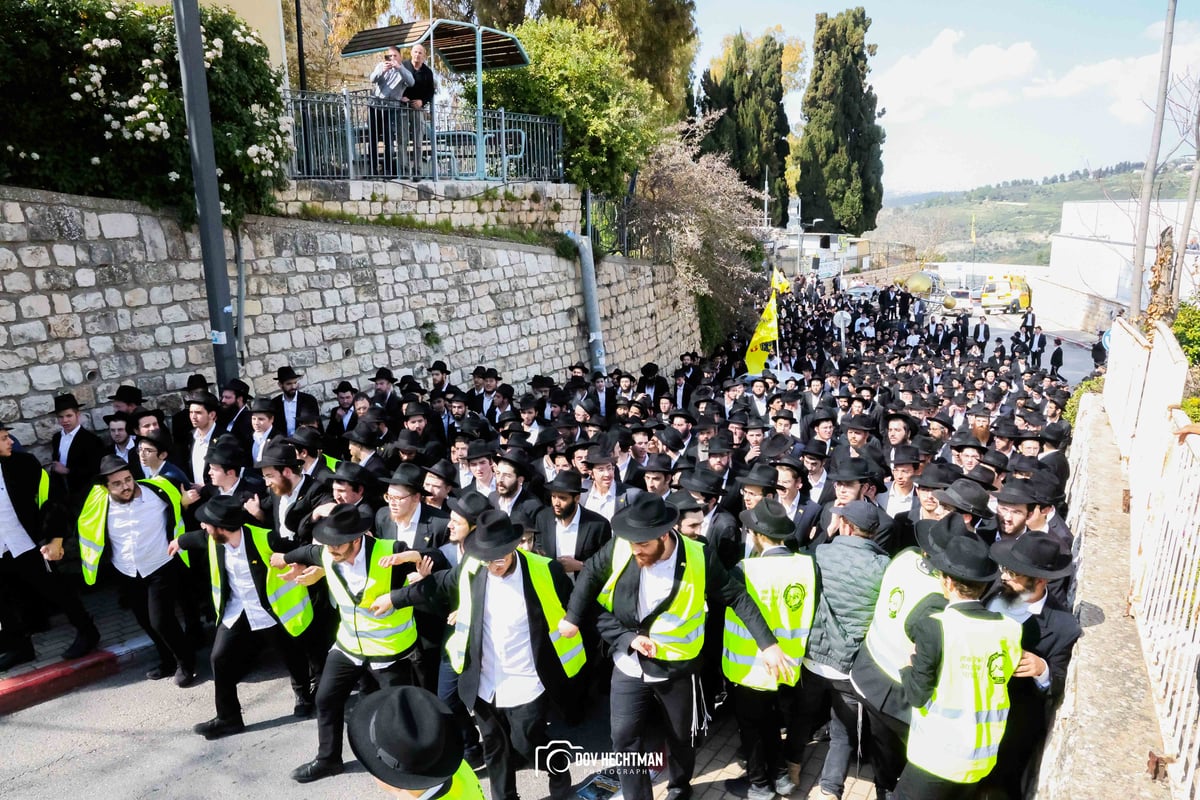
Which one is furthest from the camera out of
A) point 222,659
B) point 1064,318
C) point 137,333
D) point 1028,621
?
point 1064,318

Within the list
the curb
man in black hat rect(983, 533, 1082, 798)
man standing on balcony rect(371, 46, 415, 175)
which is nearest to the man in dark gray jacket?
man in black hat rect(983, 533, 1082, 798)

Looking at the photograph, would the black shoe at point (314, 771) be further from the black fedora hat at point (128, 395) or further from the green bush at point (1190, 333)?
the green bush at point (1190, 333)

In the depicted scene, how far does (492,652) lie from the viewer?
4305mm

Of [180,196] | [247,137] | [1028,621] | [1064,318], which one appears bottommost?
[1064,318]

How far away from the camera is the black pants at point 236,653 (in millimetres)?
5152

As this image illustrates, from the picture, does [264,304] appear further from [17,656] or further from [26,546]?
[17,656]

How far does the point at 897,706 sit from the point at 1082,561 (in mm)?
2178

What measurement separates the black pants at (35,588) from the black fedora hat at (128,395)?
2334 millimetres

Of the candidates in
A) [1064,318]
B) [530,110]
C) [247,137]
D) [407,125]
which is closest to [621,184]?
[530,110]

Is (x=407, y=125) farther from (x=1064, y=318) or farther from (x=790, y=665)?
(x=1064, y=318)

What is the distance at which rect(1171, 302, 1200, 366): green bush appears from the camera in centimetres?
1205

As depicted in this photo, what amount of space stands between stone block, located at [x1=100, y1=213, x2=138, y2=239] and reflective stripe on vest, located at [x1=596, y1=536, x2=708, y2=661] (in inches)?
278

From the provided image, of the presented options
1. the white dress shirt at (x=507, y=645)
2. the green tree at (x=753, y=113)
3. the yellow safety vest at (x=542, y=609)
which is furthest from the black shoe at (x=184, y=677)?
the green tree at (x=753, y=113)

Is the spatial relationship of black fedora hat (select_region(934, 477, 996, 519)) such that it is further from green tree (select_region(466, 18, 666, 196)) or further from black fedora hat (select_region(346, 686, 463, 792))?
green tree (select_region(466, 18, 666, 196))
